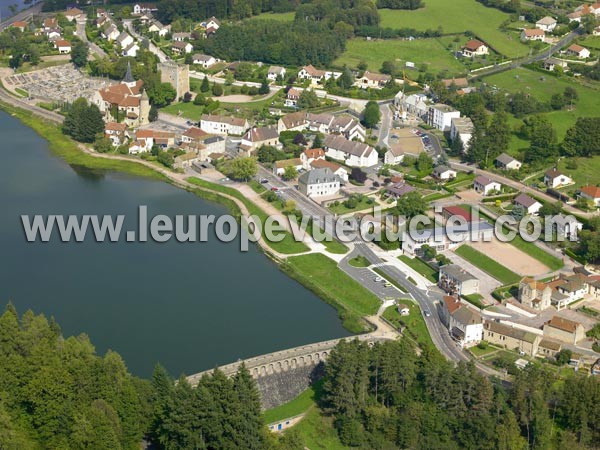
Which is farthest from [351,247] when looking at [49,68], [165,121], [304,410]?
[49,68]

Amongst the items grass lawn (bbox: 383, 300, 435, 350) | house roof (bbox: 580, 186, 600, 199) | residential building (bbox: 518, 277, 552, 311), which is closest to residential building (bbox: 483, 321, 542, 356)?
grass lawn (bbox: 383, 300, 435, 350)

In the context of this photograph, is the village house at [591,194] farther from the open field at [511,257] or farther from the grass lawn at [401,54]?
the grass lawn at [401,54]

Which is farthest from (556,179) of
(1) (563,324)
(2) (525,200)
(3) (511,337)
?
(3) (511,337)

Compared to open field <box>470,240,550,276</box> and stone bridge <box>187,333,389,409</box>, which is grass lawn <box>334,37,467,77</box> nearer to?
open field <box>470,240,550,276</box>

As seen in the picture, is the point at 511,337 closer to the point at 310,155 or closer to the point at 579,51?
the point at 310,155

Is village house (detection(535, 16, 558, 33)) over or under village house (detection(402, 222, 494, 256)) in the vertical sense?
under

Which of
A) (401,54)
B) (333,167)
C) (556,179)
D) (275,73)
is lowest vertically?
(401,54)
